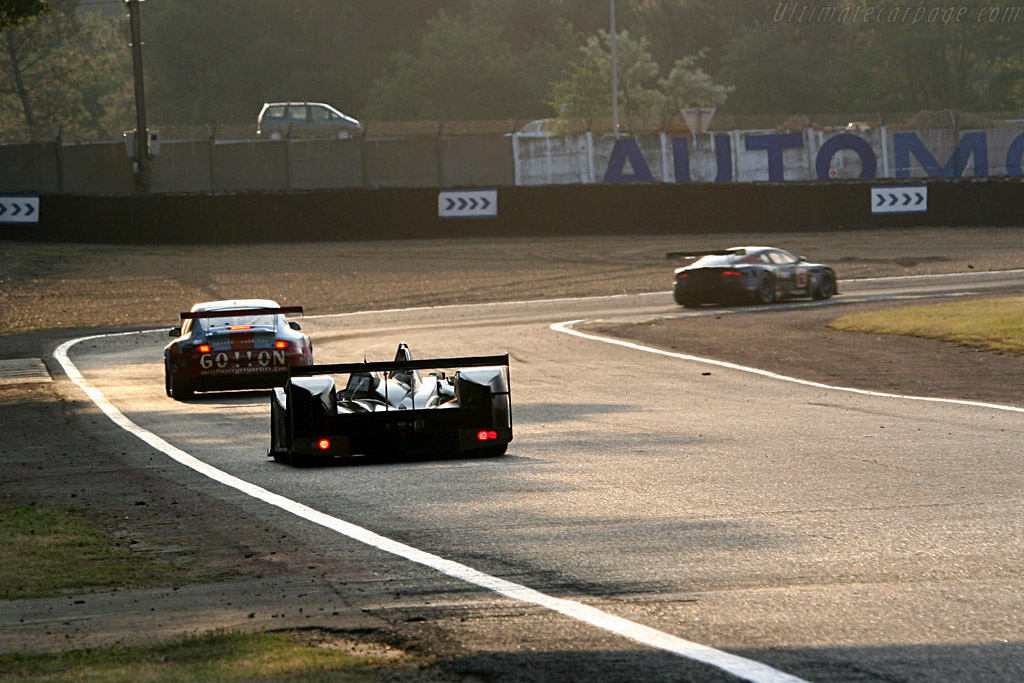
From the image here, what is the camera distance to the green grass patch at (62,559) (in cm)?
746

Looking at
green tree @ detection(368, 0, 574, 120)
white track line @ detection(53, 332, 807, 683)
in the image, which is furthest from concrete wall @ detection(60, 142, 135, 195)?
green tree @ detection(368, 0, 574, 120)

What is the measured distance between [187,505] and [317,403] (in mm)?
1898

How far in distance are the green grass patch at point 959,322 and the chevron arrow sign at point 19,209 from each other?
25.8 m

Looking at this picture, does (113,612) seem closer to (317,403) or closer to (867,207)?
(317,403)

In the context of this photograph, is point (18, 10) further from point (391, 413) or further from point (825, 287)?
point (825, 287)

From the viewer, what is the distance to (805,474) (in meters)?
10.7

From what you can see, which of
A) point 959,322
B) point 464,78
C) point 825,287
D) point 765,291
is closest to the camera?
point 959,322

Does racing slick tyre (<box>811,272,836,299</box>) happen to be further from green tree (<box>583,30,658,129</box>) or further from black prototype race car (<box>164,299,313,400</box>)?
green tree (<box>583,30,658,129</box>)

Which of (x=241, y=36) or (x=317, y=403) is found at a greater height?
(x=241, y=36)

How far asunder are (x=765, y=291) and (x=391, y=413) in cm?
2149

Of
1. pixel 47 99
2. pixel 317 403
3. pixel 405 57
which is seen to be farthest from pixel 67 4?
pixel 317 403

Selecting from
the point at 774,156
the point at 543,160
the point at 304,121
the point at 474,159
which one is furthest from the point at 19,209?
the point at 774,156

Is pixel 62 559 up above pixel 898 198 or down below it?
below

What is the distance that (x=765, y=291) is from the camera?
Answer: 3200 centimetres
